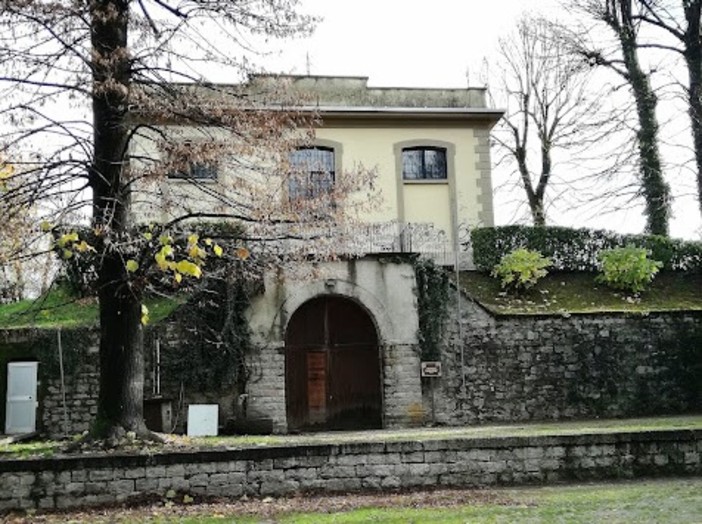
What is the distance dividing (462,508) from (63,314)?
11.1 m

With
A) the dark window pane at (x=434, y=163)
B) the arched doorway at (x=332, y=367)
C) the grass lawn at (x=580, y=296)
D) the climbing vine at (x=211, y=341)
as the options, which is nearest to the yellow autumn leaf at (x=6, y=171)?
the climbing vine at (x=211, y=341)

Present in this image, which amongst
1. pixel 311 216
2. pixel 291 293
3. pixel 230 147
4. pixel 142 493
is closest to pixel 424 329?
pixel 291 293

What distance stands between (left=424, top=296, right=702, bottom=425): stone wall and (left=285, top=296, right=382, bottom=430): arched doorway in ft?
4.91

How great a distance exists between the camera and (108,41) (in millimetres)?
10297

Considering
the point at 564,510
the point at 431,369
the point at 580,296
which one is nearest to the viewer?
the point at 564,510

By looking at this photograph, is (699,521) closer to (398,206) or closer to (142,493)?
(142,493)

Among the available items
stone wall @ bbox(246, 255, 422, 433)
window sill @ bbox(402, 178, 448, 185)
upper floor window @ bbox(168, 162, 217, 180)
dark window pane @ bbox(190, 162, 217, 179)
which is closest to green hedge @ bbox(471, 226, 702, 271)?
window sill @ bbox(402, 178, 448, 185)

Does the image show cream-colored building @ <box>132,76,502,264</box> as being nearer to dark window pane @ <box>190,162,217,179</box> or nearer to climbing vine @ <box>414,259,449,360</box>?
climbing vine @ <box>414,259,449,360</box>

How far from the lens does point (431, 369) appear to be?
1664cm

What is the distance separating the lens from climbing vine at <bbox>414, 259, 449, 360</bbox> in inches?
663

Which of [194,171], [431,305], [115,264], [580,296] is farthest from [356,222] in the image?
[580,296]

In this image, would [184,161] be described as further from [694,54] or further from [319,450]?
[694,54]

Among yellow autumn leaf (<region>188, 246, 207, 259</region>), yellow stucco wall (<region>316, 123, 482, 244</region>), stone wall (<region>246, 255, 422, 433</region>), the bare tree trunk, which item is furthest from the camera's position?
yellow stucco wall (<region>316, 123, 482, 244</region>)

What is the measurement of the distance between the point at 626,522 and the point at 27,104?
8096 mm
